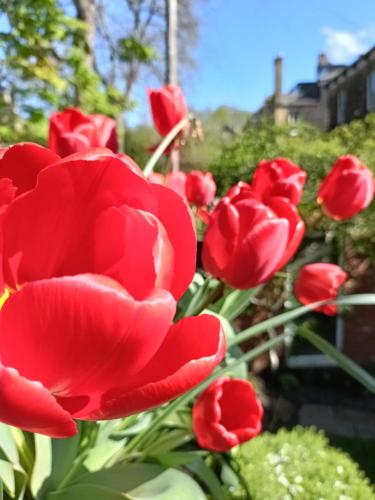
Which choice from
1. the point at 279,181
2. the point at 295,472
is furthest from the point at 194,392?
the point at 295,472

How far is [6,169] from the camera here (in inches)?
18.0

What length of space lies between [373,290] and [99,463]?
4643 mm

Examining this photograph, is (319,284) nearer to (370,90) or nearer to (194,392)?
(194,392)

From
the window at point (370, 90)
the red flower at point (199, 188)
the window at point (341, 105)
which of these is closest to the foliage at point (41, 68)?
the red flower at point (199, 188)

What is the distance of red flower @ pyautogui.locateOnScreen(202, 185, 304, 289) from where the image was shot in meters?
0.74

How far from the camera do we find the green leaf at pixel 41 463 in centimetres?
87

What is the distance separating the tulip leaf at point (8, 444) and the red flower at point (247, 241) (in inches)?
11.7

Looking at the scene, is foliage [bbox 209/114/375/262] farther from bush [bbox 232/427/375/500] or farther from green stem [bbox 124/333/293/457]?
green stem [bbox 124/333/293/457]

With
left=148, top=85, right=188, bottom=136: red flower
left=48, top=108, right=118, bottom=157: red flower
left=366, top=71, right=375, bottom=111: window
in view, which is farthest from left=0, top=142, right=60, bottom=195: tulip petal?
left=366, top=71, right=375, bottom=111: window

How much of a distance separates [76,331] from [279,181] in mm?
614

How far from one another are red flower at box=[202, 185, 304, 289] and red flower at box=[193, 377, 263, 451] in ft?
0.82

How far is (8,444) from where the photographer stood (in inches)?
31.0

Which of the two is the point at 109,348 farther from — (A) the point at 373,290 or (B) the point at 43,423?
(A) the point at 373,290

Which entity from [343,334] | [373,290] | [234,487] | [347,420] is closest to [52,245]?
[234,487]
